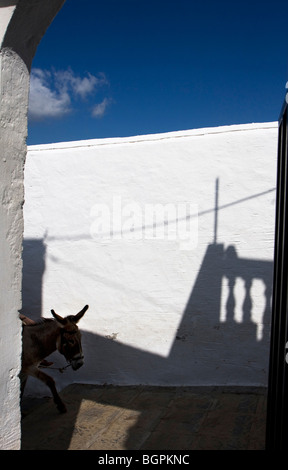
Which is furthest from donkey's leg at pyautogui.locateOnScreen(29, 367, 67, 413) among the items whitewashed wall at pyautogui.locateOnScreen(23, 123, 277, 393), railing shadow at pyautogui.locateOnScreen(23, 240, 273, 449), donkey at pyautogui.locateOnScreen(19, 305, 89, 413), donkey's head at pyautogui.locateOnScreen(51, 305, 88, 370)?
whitewashed wall at pyautogui.locateOnScreen(23, 123, 277, 393)

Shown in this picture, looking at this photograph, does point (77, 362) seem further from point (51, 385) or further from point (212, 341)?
point (212, 341)

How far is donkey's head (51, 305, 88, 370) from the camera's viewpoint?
17.1 feet

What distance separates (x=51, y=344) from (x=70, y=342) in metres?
0.31

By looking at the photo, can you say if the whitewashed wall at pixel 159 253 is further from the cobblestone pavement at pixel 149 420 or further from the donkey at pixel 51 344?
the donkey at pixel 51 344

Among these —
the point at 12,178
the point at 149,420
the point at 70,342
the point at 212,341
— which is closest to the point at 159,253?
the point at 212,341

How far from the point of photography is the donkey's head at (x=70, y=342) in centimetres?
522

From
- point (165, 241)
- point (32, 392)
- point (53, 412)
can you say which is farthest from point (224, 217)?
point (32, 392)

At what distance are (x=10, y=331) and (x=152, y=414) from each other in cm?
344

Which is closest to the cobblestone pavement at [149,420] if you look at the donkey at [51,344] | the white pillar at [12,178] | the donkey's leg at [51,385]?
the donkey's leg at [51,385]

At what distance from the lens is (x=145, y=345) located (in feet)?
19.5

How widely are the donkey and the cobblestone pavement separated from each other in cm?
41

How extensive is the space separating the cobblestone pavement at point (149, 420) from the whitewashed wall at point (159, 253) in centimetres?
26

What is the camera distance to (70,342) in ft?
17.2

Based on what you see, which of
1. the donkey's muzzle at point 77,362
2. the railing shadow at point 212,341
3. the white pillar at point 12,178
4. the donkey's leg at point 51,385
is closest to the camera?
the white pillar at point 12,178
